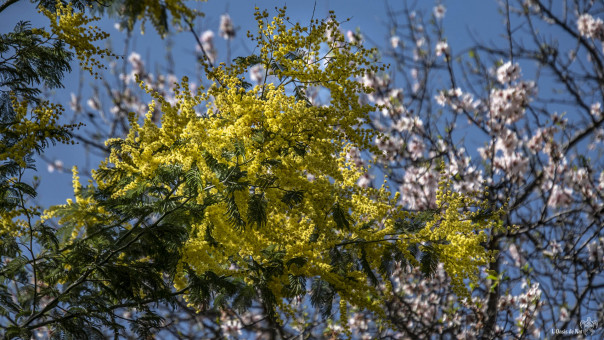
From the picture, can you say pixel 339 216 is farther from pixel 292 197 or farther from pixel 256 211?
pixel 256 211

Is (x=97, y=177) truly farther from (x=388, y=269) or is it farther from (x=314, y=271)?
(x=388, y=269)

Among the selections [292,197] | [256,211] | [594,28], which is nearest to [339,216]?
[292,197]

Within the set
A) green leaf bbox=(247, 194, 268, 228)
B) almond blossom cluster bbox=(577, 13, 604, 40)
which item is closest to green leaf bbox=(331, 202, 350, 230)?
green leaf bbox=(247, 194, 268, 228)

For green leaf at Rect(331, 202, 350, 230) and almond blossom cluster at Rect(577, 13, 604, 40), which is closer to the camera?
green leaf at Rect(331, 202, 350, 230)

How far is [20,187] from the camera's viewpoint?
354cm

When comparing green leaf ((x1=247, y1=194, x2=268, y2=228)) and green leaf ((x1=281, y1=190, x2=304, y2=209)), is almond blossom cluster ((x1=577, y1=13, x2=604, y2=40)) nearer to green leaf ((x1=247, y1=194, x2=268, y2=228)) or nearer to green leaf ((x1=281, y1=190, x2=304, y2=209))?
green leaf ((x1=281, y1=190, x2=304, y2=209))

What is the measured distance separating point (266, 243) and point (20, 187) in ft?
5.96

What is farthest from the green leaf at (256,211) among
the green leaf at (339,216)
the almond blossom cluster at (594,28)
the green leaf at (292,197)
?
the almond blossom cluster at (594,28)

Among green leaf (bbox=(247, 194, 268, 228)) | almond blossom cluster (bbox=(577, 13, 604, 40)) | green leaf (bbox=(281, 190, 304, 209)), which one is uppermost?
almond blossom cluster (bbox=(577, 13, 604, 40))

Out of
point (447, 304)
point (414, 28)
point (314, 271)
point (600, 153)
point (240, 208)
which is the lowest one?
point (314, 271)

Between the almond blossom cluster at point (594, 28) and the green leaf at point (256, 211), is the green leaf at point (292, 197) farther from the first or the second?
the almond blossom cluster at point (594, 28)

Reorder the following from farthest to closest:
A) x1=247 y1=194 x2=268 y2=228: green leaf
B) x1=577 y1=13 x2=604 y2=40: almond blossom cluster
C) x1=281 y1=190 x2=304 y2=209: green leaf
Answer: x1=577 y1=13 x2=604 y2=40: almond blossom cluster
x1=281 y1=190 x2=304 y2=209: green leaf
x1=247 y1=194 x2=268 y2=228: green leaf

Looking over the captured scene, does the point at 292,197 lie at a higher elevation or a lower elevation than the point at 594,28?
lower

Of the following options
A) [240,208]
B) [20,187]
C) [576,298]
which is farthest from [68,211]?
[576,298]
